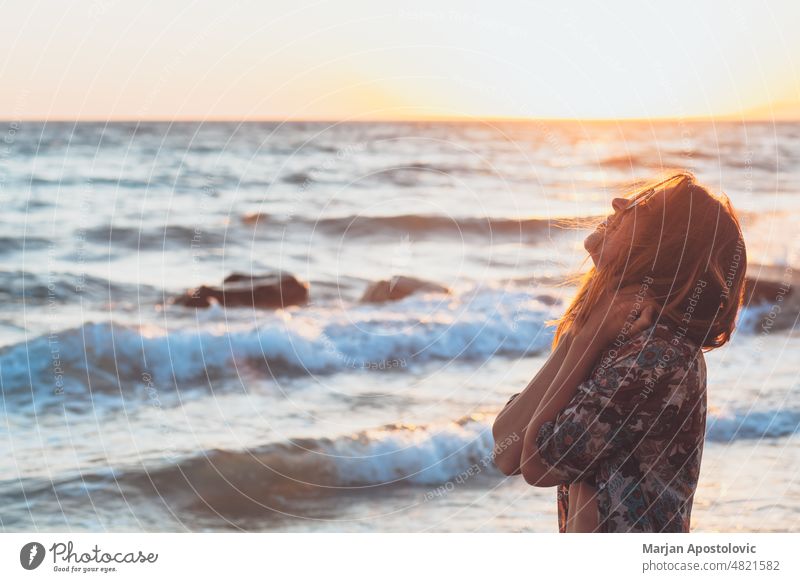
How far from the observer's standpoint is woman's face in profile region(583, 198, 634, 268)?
2025 mm

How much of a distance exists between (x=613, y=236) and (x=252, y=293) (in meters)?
8.41

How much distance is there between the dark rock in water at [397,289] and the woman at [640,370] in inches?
307

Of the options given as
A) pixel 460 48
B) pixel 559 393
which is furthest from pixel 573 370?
pixel 460 48

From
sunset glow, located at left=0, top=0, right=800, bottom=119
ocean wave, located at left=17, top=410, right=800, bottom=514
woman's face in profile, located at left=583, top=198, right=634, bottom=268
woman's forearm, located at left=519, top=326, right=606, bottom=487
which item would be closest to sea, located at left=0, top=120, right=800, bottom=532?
ocean wave, located at left=17, top=410, right=800, bottom=514

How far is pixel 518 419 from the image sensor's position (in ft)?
6.70

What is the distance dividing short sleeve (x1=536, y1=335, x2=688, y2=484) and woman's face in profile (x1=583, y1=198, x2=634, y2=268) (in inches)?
8.8

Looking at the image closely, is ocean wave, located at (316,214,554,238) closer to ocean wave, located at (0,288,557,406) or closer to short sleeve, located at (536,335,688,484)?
ocean wave, located at (0,288,557,406)

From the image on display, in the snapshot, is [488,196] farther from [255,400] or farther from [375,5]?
[375,5]

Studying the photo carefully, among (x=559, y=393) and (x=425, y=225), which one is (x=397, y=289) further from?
(x=559, y=393)

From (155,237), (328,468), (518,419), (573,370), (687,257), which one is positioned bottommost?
(328,468)
